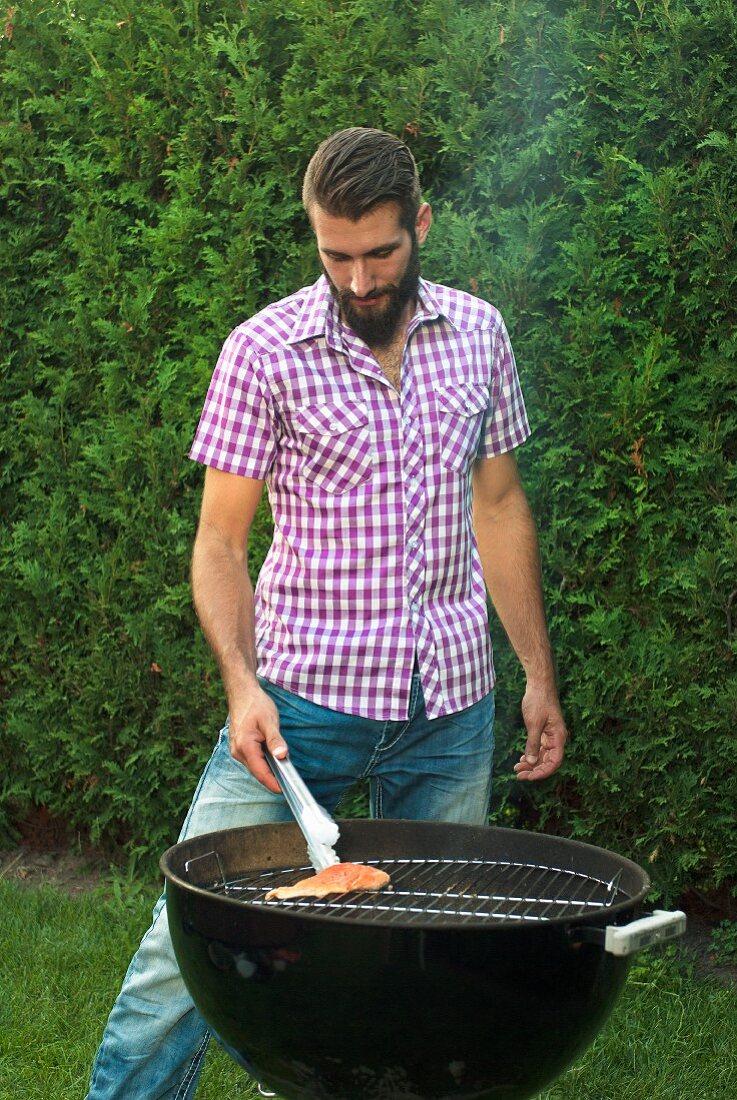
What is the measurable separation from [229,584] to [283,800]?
1.52 feet

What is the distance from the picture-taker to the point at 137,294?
4.72 m

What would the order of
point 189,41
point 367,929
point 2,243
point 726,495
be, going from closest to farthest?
point 367,929
point 726,495
point 189,41
point 2,243

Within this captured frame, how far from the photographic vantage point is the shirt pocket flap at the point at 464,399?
280 centimetres

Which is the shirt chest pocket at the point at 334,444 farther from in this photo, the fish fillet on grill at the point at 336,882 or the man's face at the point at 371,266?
the fish fillet on grill at the point at 336,882

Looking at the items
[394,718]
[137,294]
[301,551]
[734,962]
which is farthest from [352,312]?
[734,962]

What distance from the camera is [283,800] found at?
2.69 metres

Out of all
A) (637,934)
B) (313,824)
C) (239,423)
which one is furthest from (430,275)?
(637,934)

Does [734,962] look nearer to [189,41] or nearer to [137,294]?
[137,294]

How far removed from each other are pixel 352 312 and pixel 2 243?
2.75 meters

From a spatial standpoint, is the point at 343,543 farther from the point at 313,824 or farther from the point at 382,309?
the point at 313,824

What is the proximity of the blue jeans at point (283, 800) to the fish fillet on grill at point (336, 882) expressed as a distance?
1.09 ft

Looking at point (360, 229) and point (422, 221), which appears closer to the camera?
point (360, 229)

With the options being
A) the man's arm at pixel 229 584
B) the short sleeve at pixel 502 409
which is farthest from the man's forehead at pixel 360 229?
the man's arm at pixel 229 584

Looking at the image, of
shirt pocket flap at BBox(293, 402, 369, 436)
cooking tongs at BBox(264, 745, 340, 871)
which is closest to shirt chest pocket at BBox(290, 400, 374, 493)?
shirt pocket flap at BBox(293, 402, 369, 436)
